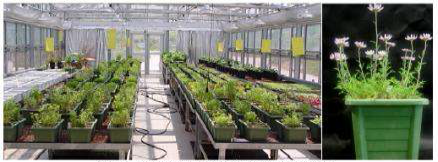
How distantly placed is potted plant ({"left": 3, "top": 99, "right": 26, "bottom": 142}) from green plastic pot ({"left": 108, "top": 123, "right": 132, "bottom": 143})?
0.67 meters

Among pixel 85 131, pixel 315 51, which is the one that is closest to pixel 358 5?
pixel 85 131

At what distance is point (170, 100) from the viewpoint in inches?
409

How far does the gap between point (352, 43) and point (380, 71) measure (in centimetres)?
25

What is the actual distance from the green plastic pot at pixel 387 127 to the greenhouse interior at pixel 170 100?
2.61 ft

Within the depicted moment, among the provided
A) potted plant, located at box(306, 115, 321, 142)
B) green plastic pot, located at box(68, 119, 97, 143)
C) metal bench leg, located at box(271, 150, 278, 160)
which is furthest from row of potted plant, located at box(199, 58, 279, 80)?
green plastic pot, located at box(68, 119, 97, 143)

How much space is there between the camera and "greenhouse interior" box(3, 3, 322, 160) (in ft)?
12.0

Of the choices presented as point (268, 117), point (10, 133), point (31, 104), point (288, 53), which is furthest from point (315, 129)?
point (288, 53)

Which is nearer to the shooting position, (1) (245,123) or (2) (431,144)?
(2) (431,144)

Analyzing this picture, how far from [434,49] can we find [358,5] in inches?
22.5

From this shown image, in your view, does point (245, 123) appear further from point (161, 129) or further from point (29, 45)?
point (29, 45)

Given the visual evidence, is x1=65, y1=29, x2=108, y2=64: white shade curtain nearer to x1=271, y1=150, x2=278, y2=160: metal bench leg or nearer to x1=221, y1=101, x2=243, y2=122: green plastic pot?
x1=221, y1=101, x2=243, y2=122: green plastic pot

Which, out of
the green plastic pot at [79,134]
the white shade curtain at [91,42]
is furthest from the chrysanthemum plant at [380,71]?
the white shade curtain at [91,42]

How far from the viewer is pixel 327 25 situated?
312 cm

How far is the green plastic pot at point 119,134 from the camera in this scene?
359 cm
